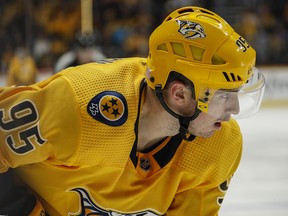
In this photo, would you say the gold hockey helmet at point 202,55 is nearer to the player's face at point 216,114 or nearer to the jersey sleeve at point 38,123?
the player's face at point 216,114

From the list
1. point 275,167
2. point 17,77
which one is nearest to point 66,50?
point 17,77

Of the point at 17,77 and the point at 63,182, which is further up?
the point at 63,182

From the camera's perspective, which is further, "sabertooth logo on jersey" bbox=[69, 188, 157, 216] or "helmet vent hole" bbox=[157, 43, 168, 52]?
"sabertooth logo on jersey" bbox=[69, 188, 157, 216]

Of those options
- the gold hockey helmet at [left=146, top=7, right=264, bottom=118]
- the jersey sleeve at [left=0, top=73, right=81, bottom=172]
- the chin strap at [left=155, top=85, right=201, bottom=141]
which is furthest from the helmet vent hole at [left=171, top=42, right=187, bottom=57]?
the jersey sleeve at [left=0, top=73, right=81, bottom=172]

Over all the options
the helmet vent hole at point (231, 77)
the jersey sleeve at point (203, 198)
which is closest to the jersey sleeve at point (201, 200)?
the jersey sleeve at point (203, 198)

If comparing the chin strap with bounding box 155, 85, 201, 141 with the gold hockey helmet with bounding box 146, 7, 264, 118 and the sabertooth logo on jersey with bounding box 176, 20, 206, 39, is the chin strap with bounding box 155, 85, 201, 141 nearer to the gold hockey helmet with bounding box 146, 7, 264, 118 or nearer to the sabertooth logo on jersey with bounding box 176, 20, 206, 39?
the gold hockey helmet with bounding box 146, 7, 264, 118

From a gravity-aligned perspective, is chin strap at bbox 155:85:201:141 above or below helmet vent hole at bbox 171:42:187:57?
below

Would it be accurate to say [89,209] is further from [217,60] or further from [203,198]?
[217,60]

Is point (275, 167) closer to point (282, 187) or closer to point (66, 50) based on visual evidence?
point (282, 187)

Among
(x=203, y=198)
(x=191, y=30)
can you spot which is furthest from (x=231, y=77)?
(x=203, y=198)

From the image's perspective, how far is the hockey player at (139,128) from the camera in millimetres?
1647

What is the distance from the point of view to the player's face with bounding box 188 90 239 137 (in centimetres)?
172

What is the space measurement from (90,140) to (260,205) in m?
1.63

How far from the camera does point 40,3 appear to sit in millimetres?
6750
